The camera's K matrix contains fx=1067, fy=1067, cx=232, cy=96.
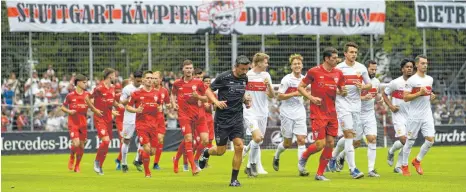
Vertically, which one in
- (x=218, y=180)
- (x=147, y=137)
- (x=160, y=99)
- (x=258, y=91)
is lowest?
(x=218, y=180)

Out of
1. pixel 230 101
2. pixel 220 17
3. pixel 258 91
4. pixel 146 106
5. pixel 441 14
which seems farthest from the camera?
pixel 441 14

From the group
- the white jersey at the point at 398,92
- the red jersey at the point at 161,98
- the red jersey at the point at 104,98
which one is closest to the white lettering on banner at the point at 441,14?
the white jersey at the point at 398,92

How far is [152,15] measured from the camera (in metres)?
35.5

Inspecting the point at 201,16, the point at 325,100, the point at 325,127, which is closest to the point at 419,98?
the point at 325,100

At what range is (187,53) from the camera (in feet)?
115

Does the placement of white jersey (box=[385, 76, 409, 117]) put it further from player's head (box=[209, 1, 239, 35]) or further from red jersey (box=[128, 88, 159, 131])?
player's head (box=[209, 1, 239, 35])

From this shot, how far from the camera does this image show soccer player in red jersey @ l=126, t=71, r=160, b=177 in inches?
837

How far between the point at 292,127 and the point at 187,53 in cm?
1413

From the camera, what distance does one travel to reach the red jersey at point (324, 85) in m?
18.0

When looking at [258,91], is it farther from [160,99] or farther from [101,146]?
[101,146]

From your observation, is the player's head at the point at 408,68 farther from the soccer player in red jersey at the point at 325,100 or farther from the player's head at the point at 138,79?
the player's head at the point at 138,79

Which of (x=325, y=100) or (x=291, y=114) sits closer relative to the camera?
(x=325, y=100)

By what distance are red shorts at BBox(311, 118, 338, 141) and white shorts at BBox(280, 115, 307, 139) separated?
314cm

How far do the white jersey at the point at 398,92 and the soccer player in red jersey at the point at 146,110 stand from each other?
4774 millimetres
